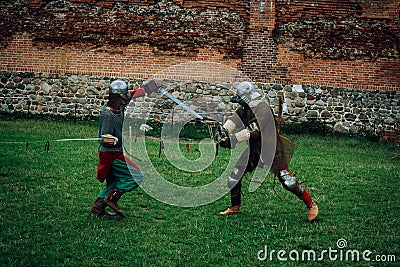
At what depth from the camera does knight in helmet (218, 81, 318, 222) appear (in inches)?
232

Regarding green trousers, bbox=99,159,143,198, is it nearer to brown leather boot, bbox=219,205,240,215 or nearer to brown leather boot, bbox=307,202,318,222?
brown leather boot, bbox=219,205,240,215

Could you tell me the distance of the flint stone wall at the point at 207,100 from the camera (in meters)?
13.0

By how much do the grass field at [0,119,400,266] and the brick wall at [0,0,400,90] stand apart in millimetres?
5003

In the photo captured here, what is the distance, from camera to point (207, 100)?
1320cm

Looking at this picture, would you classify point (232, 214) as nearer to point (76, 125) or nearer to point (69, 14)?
point (76, 125)

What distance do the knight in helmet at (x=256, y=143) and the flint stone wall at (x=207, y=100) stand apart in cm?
676

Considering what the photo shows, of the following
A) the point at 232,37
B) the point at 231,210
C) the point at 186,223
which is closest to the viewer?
the point at 186,223

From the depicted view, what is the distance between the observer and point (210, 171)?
326 inches

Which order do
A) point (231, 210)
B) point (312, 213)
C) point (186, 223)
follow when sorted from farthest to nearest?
point (231, 210) → point (312, 213) → point (186, 223)

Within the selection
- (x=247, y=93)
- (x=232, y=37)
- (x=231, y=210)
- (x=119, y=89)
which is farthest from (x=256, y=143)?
(x=232, y=37)

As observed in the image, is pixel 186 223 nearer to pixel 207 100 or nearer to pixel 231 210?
pixel 231 210

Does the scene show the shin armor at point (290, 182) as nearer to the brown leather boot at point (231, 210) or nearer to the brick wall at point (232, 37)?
the brown leather boot at point (231, 210)

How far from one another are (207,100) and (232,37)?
1.83 metres


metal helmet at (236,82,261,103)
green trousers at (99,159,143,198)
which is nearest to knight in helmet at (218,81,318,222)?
metal helmet at (236,82,261,103)
